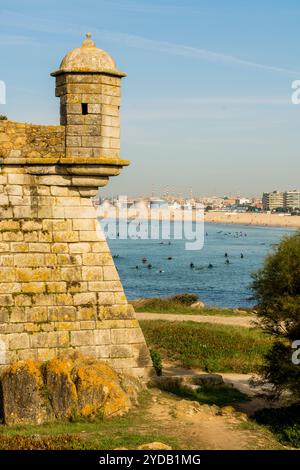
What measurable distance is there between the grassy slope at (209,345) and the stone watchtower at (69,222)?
27.0 ft

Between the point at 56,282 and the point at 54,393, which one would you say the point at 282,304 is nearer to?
the point at 56,282

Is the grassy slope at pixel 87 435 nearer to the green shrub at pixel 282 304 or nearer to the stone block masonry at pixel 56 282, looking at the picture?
the stone block masonry at pixel 56 282

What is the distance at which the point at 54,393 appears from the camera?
541 inches

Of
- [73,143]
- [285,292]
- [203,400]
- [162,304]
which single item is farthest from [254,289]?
[162,304]

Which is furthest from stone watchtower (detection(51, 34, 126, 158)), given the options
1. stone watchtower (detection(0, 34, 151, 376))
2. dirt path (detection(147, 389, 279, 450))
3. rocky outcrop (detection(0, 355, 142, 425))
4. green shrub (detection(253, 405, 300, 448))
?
green shrub (detection(253, 405, 300, 448))

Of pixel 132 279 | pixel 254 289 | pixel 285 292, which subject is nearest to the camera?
pixel 285 292

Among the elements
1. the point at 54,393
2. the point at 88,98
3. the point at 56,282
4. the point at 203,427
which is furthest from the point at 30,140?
the point at 203,427

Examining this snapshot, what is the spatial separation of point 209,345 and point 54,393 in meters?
13.5

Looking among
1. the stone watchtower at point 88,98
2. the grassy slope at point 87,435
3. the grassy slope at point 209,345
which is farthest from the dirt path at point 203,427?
the grassy slope at point 209,345

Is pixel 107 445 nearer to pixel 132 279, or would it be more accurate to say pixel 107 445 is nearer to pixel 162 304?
pixel 162 304

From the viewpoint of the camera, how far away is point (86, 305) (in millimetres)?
15562

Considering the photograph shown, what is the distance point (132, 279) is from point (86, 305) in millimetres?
61673

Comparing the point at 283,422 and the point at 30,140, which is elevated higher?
the point at 30,140

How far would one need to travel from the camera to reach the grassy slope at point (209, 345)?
24.0 m
